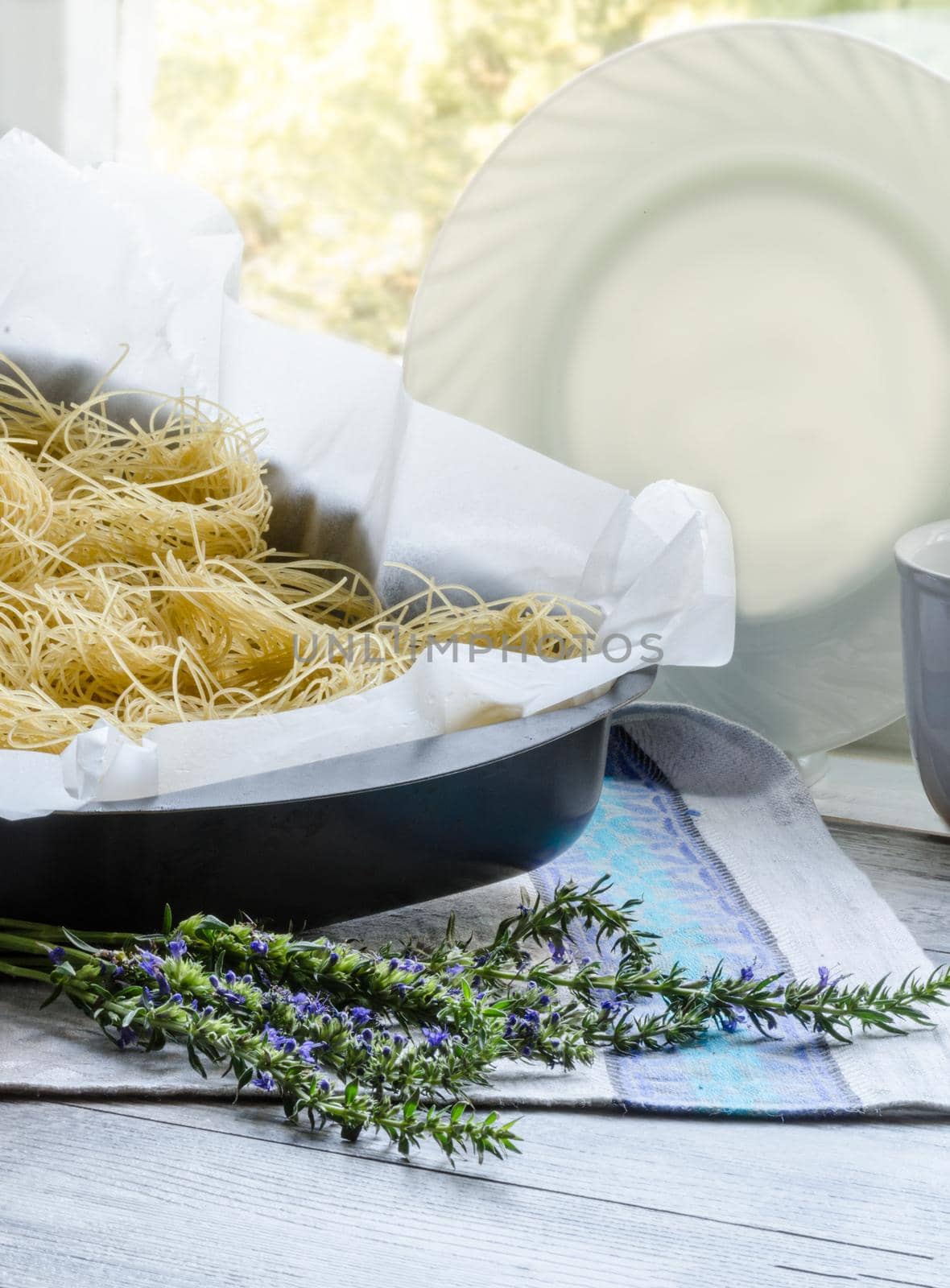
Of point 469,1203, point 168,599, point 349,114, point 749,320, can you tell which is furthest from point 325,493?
point 349,114

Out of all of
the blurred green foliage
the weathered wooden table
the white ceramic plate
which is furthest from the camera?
the blurred green foliage

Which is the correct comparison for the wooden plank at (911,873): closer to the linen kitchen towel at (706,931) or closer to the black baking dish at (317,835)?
the linen kitchen towel at (706,931)

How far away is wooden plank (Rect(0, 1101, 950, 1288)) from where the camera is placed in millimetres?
341

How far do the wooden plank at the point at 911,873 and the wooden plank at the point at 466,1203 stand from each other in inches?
6.4

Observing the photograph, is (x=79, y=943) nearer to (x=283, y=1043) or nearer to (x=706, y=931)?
(x=283, y=1043)

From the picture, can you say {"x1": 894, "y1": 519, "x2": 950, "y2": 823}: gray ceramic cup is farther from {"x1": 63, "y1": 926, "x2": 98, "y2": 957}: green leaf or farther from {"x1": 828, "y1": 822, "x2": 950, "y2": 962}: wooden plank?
{"x1": 63, "y1": 926, "x2": 98, "y2": 957}: green leaf

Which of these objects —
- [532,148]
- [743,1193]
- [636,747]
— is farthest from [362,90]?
[743,1193]

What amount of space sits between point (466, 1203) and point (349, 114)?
88 centimetres

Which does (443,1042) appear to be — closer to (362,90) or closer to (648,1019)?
(648,1019)

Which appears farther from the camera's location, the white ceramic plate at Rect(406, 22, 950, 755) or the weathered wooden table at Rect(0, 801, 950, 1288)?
the white ceramic plate at Rect(406, 22, 950, 755)

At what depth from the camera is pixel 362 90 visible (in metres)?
1.03

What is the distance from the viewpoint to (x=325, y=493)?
642 mm

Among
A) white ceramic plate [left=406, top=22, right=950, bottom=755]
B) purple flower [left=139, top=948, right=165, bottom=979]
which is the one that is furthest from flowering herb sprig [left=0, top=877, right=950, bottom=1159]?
white ceramic plate [left=406, top=22, right=950, bottom=755]

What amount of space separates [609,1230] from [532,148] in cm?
54
